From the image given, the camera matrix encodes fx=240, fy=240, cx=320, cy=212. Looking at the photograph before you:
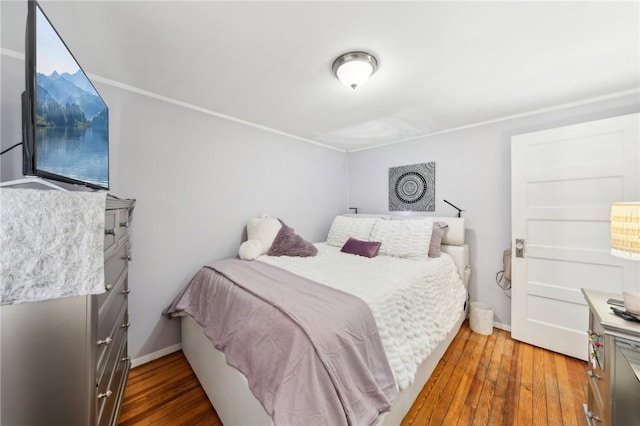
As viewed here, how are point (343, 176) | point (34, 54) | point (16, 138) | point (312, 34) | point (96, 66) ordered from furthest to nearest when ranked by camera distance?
point (343, 176), point (96, 66), point (16, 138), point (312, 34), point (34, 54)

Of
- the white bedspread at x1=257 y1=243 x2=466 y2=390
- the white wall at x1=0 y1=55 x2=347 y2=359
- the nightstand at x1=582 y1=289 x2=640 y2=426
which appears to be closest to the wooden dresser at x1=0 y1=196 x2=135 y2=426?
the white bedspread at x1=257 y1=243 x2=466 y2=390

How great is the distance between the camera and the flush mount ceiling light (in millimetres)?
1540

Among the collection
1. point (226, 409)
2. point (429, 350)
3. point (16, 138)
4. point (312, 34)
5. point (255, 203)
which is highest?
point (312, 34)

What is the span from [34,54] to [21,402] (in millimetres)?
1138

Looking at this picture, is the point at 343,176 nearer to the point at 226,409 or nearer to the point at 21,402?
the point at 226,409

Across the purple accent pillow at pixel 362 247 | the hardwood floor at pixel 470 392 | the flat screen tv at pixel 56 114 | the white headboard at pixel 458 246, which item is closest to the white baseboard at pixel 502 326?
the hardwood floor at pixel 470 392

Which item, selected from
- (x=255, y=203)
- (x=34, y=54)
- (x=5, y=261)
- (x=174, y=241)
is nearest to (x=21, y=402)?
(x=5, y=261)

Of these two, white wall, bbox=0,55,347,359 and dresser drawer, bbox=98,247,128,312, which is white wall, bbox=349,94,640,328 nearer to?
white wall, bbox=0,55,347,359

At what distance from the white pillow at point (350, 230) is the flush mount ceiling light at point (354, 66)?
68.2 inches

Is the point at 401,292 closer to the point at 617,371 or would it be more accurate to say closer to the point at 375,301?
the point at 375,301

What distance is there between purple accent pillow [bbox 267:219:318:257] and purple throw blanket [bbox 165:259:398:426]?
32.8 inches

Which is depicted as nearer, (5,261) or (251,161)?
(5,261)

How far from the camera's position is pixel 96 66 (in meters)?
1.71

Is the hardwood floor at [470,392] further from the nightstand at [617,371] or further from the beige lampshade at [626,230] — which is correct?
the beige lampshade at [626,230]
